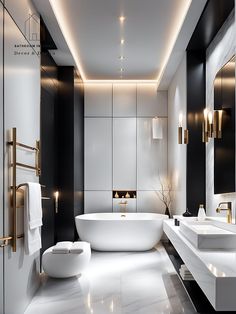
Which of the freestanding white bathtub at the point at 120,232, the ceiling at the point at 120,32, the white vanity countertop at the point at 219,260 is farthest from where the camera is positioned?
the freestanding white bathtub at the point at 120,232

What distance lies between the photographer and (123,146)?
7633mm

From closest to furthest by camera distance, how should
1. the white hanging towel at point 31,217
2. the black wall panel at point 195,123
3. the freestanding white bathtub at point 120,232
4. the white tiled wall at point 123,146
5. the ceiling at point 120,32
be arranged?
the white hanging towel at point 31,217
the ceiling at point 120,32
the black wall panel at point 195,123
the freestanding white bathtub at point 120,232
the white tiled wall at point 123,146

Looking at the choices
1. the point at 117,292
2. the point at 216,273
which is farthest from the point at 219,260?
the point at 117,292

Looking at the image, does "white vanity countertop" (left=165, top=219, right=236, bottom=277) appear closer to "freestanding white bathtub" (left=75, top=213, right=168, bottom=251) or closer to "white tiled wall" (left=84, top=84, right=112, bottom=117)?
"freestanding white bathtub" (left=75, top=213, right=168, bottom=251)

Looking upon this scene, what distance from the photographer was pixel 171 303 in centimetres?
382

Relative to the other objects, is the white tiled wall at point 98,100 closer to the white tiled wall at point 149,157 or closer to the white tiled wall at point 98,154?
the white tiled wall at point 98,154

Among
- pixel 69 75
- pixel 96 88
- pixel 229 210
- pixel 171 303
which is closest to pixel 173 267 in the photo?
pixel 171 303

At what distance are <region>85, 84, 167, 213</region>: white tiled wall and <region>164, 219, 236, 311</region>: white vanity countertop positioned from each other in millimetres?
4350

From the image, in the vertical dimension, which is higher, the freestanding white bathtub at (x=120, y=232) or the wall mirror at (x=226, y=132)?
the wall mirror at (x=226, y=132)

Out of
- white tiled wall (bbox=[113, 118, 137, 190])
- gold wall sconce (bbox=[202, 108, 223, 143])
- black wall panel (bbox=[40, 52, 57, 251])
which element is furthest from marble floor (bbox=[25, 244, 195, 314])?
white tiled wall (bbox=[113, 118, 137, 190])

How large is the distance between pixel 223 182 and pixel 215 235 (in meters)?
1.31

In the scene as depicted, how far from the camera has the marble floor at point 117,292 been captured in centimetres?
367

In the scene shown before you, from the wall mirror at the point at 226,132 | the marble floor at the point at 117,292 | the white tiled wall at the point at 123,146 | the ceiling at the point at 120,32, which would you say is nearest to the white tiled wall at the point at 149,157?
the white tiled wall at the point at 123,146

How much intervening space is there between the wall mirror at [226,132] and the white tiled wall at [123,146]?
3120 millimetres
